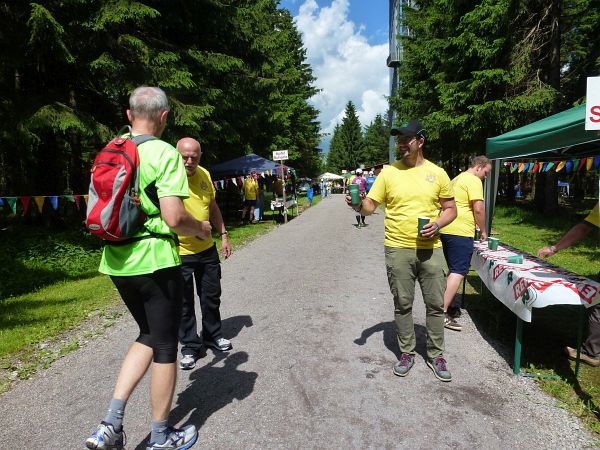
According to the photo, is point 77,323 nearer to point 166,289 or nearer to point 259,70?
point 166,289

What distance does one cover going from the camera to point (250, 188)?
50.3 feet

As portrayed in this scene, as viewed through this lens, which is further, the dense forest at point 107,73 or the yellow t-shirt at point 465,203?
the dense forest at point 107,73

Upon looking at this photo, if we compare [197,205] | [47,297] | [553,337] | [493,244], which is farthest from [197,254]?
[47,297]

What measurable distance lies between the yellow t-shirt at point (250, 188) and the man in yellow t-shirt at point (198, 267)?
11408mm

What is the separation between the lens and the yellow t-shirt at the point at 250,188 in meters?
15.2

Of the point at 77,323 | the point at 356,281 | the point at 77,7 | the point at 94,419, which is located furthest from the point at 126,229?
the point at 77,7

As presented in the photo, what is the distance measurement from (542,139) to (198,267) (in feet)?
13.0

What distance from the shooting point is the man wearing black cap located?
336 cm

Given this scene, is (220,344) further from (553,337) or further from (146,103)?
(553,337)

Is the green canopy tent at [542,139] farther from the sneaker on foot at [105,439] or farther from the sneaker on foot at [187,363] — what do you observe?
the sneaker on foot at [105,439]

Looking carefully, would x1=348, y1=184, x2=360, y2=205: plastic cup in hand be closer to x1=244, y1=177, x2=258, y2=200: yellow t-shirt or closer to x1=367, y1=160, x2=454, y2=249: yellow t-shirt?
x1=367, y1=160, x2=454, y2=249: yellow t-shirt

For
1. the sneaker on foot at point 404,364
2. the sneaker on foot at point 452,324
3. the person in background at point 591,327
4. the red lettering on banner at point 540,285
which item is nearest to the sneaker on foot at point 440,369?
the sneaker on foot at point 404,364

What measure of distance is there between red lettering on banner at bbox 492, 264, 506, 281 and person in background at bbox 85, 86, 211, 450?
313cm

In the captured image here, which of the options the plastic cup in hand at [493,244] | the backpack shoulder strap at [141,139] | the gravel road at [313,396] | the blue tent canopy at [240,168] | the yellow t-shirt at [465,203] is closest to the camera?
the backpack shoulder strap at [141,139]
